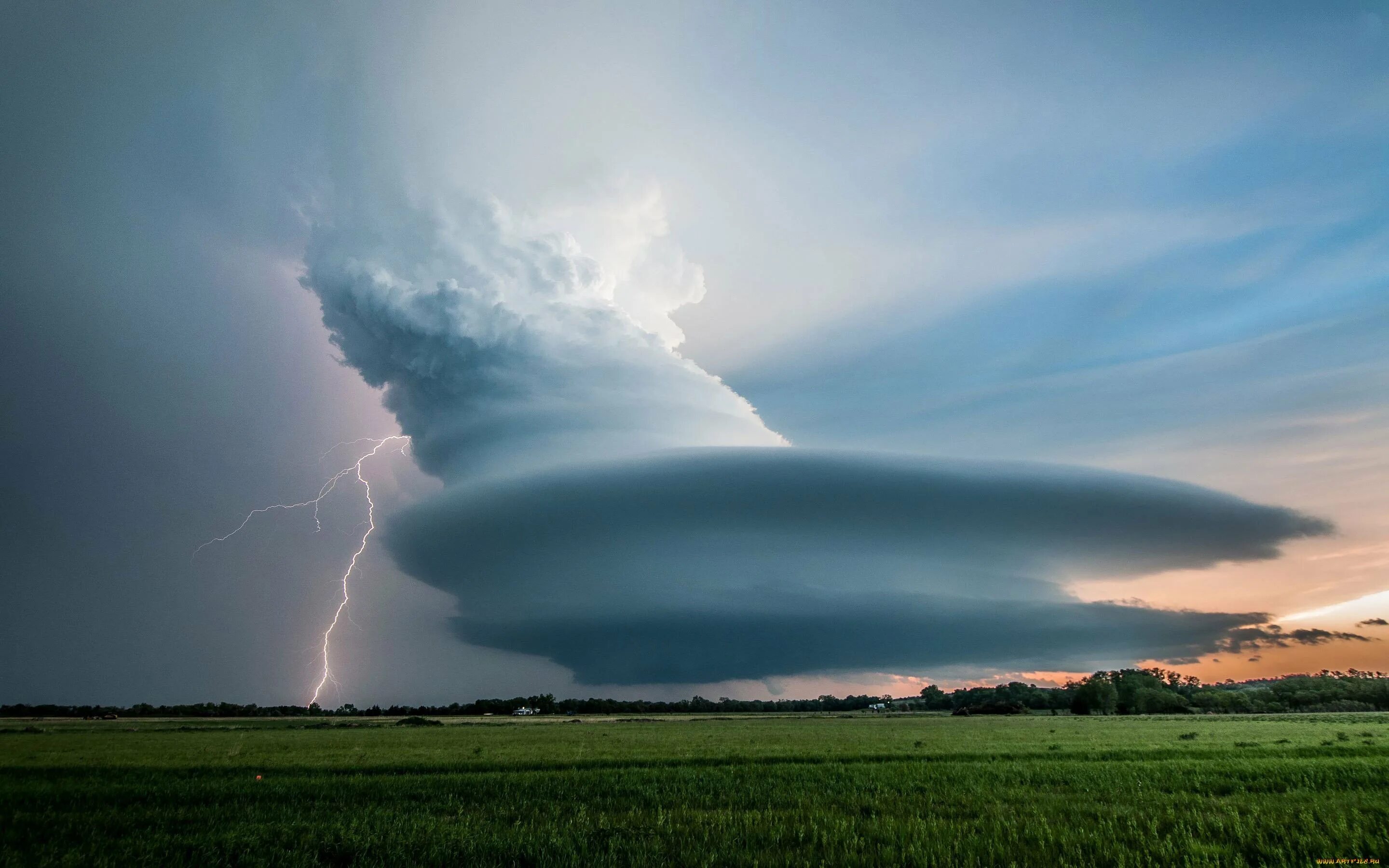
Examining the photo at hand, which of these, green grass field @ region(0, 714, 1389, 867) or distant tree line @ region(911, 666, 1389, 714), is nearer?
green grass field @ region(0, 714, 1389, 867)

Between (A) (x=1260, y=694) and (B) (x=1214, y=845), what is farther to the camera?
(A) (x=1260, y=694)

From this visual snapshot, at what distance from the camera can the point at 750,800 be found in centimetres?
1945

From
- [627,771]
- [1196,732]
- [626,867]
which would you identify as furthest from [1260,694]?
[626,867]

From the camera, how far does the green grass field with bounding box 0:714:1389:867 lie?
41.4ft

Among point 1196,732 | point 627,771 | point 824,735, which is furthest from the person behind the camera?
point 824,735

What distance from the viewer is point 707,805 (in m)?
18.8

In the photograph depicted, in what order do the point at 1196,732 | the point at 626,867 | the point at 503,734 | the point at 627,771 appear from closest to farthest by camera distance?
1. the point at 626,867
2. the point at 627,771
3. the point at 1196,732
4. the point at 503,734

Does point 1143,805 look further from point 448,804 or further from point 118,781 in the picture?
point 118,781

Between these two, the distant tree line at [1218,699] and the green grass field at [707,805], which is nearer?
the green grass field at [707,805]

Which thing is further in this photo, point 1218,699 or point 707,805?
point 1218,699

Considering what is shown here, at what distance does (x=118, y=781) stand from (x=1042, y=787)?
35.3 meters

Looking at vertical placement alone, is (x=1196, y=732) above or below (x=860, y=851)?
below

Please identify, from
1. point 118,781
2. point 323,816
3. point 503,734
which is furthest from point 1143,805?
point 503,734

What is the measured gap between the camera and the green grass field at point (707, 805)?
12633 millimetres
